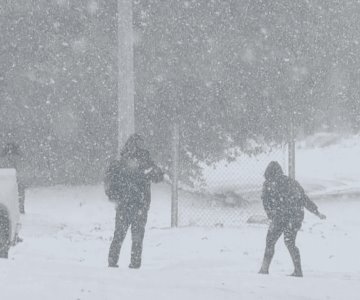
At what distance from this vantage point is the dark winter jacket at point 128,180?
9555 mm

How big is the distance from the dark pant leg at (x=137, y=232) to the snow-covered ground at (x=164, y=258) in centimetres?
54

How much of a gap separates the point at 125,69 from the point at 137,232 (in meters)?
3.01

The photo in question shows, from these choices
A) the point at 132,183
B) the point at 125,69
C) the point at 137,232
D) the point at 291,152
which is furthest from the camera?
the point at 291,152

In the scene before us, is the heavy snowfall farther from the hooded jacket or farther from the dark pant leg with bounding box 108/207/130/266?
the hooded jacket

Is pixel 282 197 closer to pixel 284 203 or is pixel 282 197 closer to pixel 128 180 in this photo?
pixel 284 203

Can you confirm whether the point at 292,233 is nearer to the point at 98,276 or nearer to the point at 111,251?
the point at 111,251

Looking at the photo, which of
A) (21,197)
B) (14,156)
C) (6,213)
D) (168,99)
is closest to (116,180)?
(6,213)

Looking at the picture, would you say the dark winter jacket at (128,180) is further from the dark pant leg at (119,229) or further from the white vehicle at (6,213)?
the white vehicle at (6,213)

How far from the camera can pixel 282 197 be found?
9703 millimetres

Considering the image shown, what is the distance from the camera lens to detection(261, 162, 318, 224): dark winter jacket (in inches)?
381

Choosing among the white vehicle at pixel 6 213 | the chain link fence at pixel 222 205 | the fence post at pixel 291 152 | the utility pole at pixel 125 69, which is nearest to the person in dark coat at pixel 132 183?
the white vehicle at pixel 6 213

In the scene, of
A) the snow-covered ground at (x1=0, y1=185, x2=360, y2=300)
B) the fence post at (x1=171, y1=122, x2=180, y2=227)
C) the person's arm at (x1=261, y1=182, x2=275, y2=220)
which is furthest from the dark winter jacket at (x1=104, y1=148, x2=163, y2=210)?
the fence post at (x1=171, y1=122, x2=180, y2=227)


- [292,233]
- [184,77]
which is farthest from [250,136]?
[292,233]

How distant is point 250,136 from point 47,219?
15.3ft
